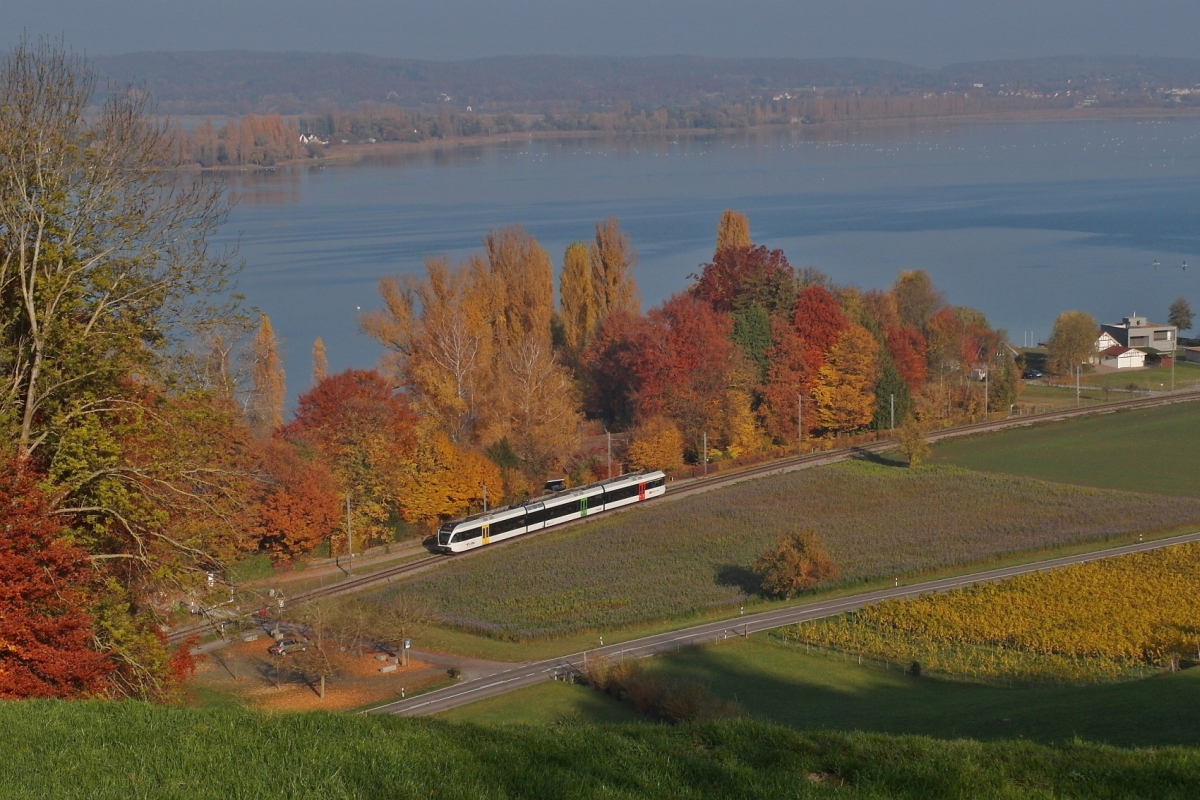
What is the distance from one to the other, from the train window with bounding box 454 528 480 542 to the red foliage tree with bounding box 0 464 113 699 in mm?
18149

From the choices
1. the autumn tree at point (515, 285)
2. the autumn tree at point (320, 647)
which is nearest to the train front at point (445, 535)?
the autumn tree at point (320, 647)

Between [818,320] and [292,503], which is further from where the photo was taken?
[818,320]

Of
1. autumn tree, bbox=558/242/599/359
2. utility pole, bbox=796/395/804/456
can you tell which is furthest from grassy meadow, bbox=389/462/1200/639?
autumn tree, bbox=558/242/599/359

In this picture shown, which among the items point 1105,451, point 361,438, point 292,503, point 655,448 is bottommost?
point 1105,451

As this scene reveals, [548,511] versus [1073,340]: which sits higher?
[1073,340]

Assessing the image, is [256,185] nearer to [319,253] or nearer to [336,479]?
[319,253]

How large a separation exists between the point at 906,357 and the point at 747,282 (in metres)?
6.43

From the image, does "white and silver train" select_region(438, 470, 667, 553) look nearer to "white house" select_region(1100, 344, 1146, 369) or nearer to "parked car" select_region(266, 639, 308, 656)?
"parked car" select_region(266, 639, 308, 656)

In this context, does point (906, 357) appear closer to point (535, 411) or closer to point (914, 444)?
point (914, 444)

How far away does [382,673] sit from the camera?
19688 millimetres

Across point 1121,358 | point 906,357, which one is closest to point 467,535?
point 906,357

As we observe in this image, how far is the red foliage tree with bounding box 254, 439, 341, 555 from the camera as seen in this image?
1019 inches

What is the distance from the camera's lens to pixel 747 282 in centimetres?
4078

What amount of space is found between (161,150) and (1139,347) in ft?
157
